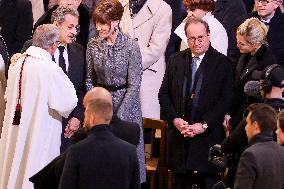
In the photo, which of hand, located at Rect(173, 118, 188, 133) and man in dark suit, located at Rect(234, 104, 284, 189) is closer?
man in dark suit, located at Rect(234, 104, 284, 189)

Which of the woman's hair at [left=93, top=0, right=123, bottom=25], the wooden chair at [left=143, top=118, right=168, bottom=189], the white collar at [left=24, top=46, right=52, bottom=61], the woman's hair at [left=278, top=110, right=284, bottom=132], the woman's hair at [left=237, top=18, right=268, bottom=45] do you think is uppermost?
the woman's hair at [left=93, top=0, right=123, bottom=25]

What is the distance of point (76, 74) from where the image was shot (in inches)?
316

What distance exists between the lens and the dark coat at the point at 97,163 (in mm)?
5633

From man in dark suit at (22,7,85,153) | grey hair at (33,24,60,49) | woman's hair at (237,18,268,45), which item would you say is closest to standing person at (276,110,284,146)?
woman's hair at (237,18,268,45)

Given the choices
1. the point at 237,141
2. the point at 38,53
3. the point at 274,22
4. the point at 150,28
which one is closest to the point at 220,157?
the point at 237,141

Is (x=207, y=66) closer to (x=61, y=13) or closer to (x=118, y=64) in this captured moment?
(x=118, y=64)

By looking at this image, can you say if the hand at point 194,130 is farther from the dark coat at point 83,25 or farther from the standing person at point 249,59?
the dark coat at point 83,25

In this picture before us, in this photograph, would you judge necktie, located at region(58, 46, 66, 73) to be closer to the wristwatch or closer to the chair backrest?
the chair backrest

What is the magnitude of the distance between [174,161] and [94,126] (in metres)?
2.07

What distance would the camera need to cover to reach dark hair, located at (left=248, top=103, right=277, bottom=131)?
20.0 ft

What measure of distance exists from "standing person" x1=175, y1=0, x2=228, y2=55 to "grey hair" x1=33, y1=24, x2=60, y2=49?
5.31 ft

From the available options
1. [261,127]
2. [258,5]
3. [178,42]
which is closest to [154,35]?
[178,42]

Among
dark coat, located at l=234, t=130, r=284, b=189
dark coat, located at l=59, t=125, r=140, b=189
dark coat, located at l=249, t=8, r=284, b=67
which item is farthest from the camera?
dark coat, located at l=249, t=8, r=284, b=67

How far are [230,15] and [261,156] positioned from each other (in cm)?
346
